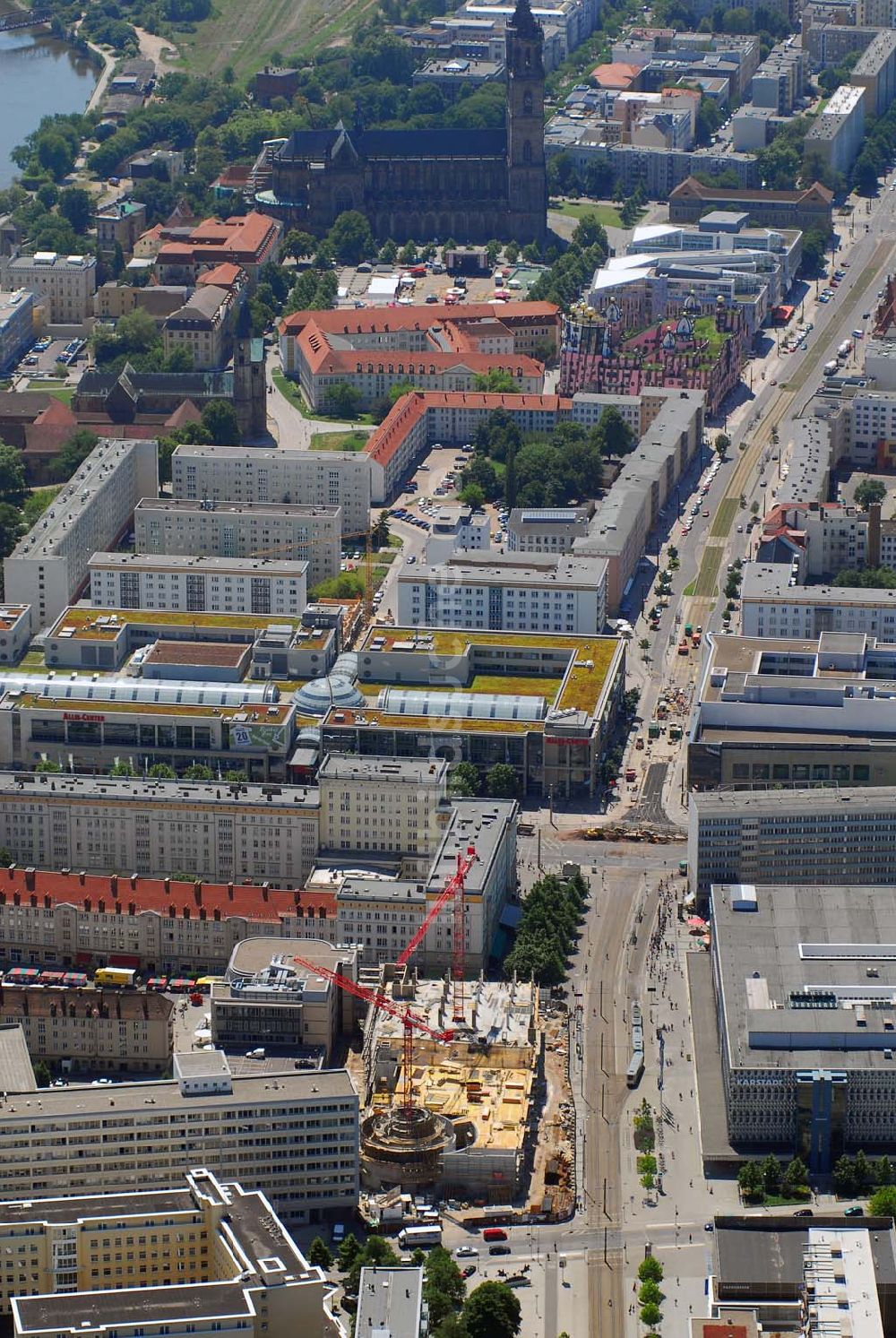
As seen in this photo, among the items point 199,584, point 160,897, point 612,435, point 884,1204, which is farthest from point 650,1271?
point 612,435

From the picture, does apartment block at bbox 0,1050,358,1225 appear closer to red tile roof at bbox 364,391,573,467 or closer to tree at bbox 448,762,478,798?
tree at bbox 448,762,478,798

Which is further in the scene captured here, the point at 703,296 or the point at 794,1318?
the point at 703,296

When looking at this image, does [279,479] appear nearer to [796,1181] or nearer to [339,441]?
[339,441]

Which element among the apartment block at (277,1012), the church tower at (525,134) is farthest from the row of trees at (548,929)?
the church tower at (525,134)

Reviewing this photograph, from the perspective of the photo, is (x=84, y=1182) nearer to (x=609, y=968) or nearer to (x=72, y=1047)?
(x=72, y=1047)

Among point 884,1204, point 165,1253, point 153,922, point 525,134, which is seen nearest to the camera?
point 165,1253

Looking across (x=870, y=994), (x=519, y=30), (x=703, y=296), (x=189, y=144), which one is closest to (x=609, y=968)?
(x=870, y=994)

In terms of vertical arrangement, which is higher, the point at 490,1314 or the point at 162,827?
the point at 490,1314
